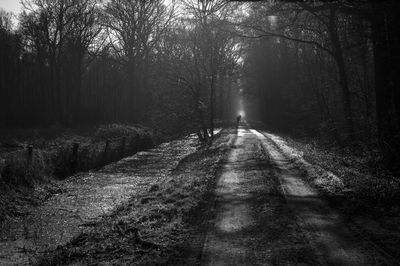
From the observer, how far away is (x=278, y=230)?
8117 mm

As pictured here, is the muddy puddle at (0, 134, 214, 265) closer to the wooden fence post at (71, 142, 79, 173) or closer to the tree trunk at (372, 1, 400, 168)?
the wooden fence post at (71, 142, 79, 173)

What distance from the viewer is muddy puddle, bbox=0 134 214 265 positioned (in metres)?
8.82

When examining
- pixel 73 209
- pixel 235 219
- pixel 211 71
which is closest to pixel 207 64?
pixel 211 71

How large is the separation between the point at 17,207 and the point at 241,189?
218 inches

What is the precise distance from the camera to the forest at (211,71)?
16.0 m

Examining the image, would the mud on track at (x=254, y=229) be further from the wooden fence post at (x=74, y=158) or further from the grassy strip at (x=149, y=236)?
the wooden fence post at (x=74, y=158)

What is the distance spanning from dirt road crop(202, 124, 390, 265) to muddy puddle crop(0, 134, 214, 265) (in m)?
2.97

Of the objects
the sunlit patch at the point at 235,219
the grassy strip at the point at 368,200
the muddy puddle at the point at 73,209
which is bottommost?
the muddy puddle at the point at 73,209

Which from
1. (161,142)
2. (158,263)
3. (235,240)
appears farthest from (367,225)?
(161,142)

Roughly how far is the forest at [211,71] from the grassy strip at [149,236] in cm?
398

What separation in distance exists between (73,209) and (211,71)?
24.0 meters

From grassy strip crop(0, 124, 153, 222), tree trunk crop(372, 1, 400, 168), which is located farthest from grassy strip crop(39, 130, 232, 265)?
tree trunk crop(372, 1, 400, 168)

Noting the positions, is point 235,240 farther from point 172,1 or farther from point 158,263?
point 172,1

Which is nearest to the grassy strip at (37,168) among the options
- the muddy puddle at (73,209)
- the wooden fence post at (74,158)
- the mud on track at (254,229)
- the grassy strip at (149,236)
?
the wooden fence post at (74,158)
